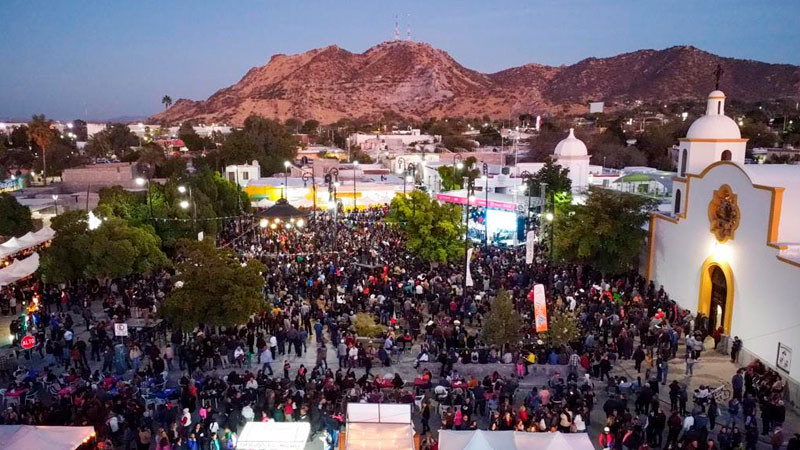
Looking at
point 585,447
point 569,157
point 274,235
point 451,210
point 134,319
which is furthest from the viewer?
point 569,157

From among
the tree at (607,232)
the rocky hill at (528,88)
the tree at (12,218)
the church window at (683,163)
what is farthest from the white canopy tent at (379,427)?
the rocky hill at (528,88)

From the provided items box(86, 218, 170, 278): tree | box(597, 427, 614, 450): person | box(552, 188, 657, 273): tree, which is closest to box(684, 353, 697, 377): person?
box(597, 427, 614, 450): person

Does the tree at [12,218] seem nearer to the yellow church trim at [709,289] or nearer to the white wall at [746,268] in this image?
the white wall at [746,268]

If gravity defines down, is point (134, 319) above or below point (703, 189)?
below

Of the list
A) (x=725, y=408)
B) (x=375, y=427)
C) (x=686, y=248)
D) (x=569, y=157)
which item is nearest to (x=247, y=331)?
(x=375, y=427)

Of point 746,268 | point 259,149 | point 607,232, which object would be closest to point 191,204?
point 607,232

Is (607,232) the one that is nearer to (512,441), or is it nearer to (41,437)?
(512,441)

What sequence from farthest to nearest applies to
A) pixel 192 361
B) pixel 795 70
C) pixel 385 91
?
pixel 385 91
pixel 795 70
pixel 192 361

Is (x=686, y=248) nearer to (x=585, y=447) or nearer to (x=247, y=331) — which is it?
(x=585, y=447)

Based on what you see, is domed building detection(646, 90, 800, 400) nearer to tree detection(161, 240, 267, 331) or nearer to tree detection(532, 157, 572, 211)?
tree detection(532, 157, 572, 211)
